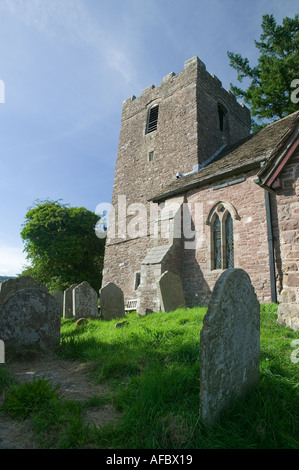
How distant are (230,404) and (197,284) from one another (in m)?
8.33

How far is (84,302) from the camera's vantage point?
8.24m

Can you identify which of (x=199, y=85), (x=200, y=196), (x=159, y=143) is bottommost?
(x=200, y=196)

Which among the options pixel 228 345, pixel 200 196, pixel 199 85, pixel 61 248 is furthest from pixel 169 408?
pixel 61 248

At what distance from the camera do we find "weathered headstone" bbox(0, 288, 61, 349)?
4820mm

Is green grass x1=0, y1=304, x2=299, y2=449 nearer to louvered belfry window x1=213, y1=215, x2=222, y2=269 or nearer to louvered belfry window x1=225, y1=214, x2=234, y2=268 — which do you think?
louvered belfry window x1=225, y1=214, x2=234, y2=268

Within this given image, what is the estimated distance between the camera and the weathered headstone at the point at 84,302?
810 centimetres

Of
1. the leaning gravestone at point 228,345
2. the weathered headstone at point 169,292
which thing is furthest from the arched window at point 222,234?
the leaning gravestone at point 228,345

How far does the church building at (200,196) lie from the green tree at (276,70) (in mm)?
1436

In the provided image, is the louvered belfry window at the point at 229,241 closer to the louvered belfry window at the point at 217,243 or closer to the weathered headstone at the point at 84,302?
the louvered belfry window at the point at 217,243

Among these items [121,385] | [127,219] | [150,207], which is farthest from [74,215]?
[121,385]

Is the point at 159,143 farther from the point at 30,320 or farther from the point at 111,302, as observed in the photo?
the point at 30,320

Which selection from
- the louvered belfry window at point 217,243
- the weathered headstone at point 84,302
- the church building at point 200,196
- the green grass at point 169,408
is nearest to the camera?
the green grass at point 169,408

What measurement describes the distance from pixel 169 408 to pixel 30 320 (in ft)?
10.4

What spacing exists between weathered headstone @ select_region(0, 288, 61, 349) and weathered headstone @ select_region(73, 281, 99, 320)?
2.84 metres
